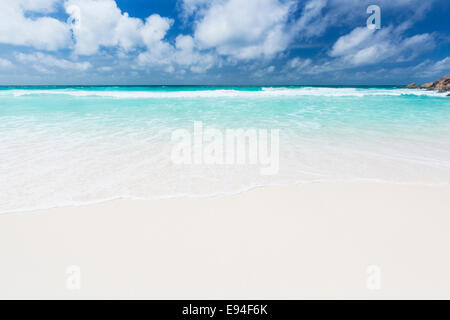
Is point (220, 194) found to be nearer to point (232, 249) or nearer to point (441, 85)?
point (232, 249)

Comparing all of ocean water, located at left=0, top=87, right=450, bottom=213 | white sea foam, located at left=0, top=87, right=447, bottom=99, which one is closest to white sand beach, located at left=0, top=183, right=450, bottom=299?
ocean water, located at left=0, top=87, right=450, bottom=213

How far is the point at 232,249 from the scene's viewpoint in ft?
6.40

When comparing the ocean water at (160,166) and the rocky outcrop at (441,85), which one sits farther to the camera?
the rocky outcrop at (441,85)

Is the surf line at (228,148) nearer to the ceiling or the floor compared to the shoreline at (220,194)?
nearer to the ceiling

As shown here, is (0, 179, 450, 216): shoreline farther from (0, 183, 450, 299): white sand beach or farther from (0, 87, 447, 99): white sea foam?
(0, 87, 447, 99): white sea foam

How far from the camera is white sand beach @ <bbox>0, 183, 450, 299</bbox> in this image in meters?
1.65

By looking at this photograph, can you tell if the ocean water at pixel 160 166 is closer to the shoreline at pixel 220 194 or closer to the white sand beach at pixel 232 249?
the shoreline at pixel 220 194

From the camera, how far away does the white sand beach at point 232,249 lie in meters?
1.65

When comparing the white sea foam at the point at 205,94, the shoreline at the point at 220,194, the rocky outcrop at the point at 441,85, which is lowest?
the shoreline at the point at 220,194

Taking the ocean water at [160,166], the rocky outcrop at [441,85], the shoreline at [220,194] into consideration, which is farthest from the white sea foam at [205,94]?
the shoreline at [220,194]

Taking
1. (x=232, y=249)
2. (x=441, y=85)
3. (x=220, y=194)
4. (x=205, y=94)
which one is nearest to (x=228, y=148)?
(x=220, y=194)
